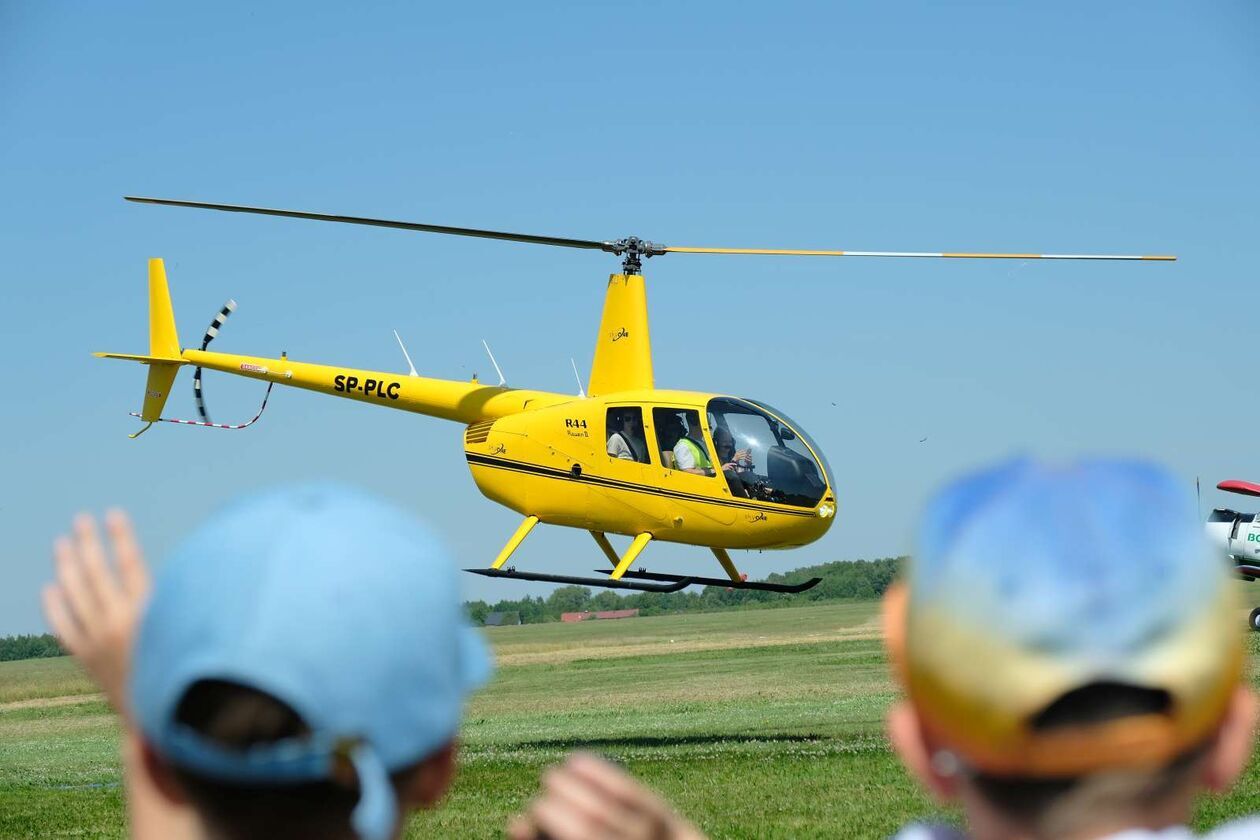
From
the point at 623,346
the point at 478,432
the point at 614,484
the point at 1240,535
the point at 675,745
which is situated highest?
the point at 623,346

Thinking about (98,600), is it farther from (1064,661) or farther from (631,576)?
(631,576)

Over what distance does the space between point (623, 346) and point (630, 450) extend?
4.32 feet

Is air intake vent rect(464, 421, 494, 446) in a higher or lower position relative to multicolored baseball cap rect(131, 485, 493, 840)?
lower

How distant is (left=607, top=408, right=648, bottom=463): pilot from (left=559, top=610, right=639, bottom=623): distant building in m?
78.3

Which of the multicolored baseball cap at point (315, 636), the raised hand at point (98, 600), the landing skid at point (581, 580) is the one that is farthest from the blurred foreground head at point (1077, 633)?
the landing skid at point (581, 580)

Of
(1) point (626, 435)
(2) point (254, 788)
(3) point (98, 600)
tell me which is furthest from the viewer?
(1) point (626, 435)

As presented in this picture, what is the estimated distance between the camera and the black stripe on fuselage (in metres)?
16.1

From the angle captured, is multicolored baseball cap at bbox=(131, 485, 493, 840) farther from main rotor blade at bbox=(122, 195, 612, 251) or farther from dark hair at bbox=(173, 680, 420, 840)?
main rotor blade at bbox=(122, 195, 612, 251)

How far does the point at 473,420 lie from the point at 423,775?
54.0 feet

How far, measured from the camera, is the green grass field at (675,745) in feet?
30.5

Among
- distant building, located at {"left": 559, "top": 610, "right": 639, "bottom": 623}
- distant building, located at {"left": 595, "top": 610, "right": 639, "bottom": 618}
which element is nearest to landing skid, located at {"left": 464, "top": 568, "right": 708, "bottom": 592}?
distant building, located at {"left": 559, "top": 610, "right": 639, "bottom": 623}

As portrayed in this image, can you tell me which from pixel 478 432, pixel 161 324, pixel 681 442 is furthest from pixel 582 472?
pixel 161 324

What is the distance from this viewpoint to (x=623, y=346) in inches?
675

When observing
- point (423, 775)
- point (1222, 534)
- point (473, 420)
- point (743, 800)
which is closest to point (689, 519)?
point (473, 420)
